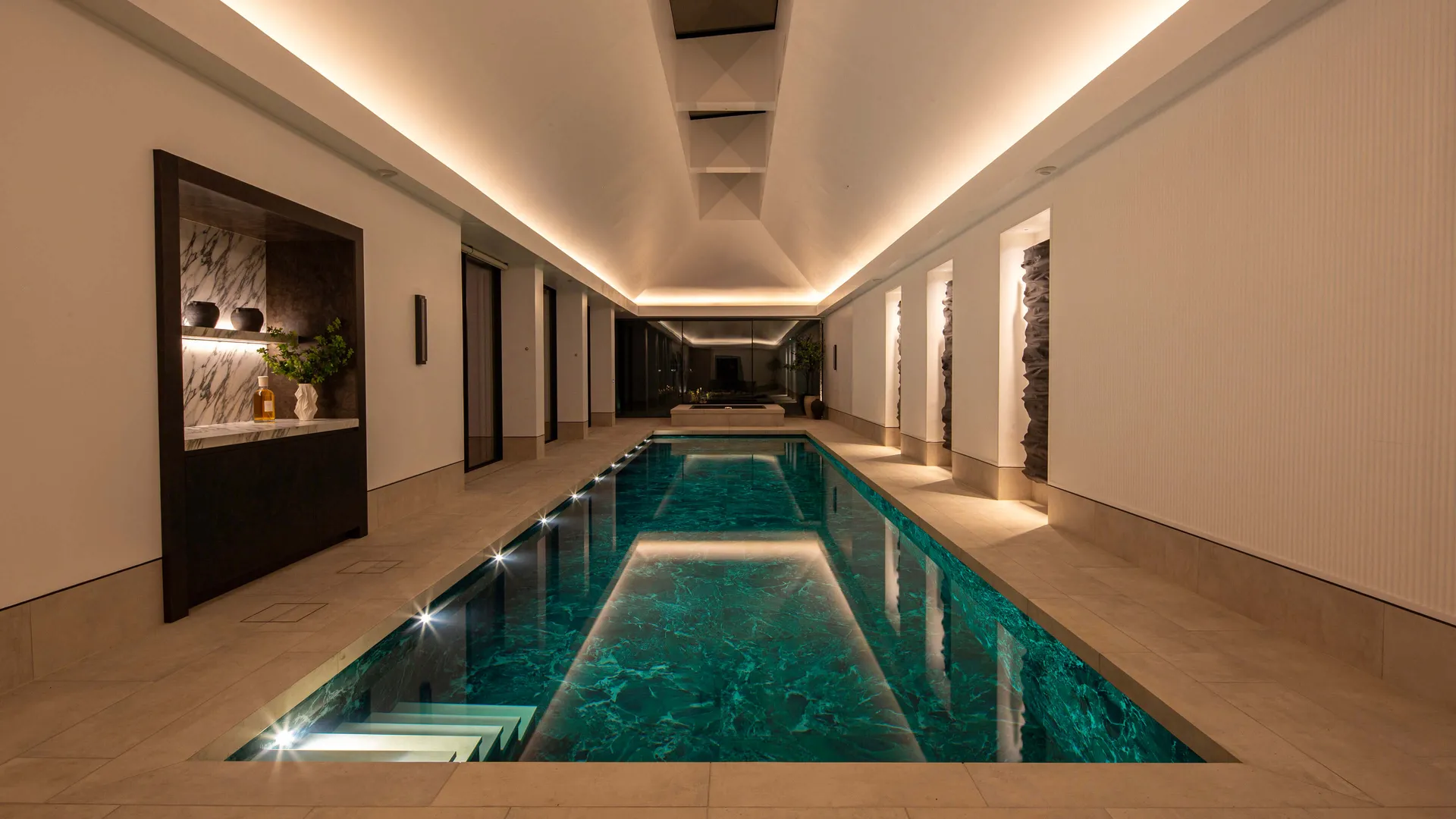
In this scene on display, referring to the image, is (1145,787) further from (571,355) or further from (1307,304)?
(571,355)

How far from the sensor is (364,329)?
5.37 metres

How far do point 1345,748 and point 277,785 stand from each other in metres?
3.47

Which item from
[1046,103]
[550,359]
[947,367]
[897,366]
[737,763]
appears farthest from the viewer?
[550,359]

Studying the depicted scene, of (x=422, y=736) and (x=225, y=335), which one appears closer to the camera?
(x=422, y=736)

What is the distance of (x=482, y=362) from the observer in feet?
31.8

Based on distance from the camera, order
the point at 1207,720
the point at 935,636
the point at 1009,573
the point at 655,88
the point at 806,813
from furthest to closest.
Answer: the point at 655,88 < the point at 1009,573 < the point at 935,636 < the point at 1207,720 < the point at 806,813

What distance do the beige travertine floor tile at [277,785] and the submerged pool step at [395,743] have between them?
0.28 metres

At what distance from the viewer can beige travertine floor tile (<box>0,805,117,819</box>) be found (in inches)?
77.2

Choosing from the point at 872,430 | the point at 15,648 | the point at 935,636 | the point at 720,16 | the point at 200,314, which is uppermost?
the point at 720,16

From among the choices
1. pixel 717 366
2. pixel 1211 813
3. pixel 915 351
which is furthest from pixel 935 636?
pixel 717 366

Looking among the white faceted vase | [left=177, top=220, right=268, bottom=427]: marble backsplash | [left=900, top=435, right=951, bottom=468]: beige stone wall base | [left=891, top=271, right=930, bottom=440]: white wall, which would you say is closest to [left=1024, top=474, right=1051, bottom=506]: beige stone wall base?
[left=900, top=435, right=951, bottom=468]: beige stone wall base

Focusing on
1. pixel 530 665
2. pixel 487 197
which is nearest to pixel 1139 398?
pixel 530 665

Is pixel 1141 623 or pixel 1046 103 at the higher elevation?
pixel 1046 103

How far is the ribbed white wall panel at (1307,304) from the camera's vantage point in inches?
105
